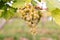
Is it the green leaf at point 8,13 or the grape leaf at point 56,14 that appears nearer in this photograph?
the grape leaf at point 56,14

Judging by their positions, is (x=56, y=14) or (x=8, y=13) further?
(x=8, y=13)

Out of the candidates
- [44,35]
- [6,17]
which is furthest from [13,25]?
[6,17]

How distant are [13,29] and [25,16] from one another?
2255 millimetres

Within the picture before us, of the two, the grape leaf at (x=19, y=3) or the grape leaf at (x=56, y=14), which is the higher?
the grape leaf at (x=19, y=3)

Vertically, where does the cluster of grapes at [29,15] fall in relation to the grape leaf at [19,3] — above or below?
below

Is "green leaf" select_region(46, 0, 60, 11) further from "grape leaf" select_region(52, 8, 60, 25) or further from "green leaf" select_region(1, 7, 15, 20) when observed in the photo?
"green leaf" select_region(1, 7, 15, 20)

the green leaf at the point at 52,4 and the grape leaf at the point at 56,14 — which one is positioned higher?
the green leaf at the point at 52,4

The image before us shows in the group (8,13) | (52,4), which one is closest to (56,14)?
(52,4)

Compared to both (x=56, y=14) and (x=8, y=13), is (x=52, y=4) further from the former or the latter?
(x=8, y=13)

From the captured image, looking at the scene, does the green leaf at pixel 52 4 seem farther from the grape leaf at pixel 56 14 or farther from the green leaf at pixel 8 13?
the green leaf at pixel 8 13

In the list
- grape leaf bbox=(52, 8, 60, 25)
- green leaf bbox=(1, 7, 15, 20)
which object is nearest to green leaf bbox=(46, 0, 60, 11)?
grape leaf bbox=(52, 8, 60, 25)

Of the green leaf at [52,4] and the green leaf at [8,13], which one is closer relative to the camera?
the green leaf at [52,4]

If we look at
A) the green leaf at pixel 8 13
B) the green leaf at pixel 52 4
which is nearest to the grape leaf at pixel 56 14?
the green leaf at pixel 52 4

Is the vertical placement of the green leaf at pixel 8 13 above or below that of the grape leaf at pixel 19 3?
below
